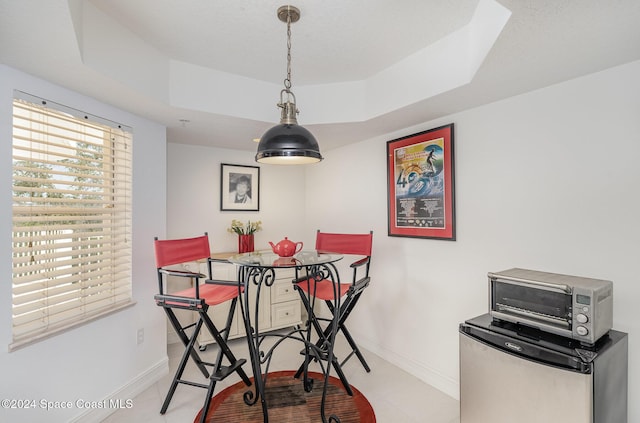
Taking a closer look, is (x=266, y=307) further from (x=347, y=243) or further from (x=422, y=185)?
(x=422, y=185)

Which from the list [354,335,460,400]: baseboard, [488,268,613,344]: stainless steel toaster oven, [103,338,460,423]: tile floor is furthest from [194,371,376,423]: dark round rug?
[488,268,613,344]: stainless steel toaster oven

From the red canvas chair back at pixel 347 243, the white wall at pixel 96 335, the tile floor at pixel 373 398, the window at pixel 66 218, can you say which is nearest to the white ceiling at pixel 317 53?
the white wall at pixel 96 335

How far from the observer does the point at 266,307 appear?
3551mm

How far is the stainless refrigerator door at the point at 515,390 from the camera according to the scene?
1.38 metres

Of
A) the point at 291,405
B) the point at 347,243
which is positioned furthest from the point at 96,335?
the point at 347,243

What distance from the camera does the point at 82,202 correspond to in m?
2.10

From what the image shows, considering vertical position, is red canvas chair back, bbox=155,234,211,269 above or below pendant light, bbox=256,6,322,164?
below

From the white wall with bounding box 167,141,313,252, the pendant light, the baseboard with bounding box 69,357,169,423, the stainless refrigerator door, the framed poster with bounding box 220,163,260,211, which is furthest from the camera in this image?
the framed poster with bounding box 220,163,260,211

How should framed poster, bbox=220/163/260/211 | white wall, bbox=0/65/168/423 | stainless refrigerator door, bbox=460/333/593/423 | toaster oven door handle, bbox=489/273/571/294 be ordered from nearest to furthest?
stainless refrigerator door, bbox=460/333/593/423 < toaster oven door handle, bbox=489/273/571/294 < white wall, bbox=0/65/168/423 < framed poster, bbox=220/163/260/211

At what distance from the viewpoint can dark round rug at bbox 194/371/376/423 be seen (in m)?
2.17

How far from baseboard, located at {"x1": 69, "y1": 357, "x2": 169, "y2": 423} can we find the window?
2.02 ft

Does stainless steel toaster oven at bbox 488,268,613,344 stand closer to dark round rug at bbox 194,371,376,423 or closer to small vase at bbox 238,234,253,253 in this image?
dark round rug at bbox 194,371,376,423

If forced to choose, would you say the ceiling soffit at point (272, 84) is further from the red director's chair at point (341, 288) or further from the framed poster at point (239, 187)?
the framed poster at point (239, 187)

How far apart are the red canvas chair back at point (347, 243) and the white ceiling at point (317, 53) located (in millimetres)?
1028
